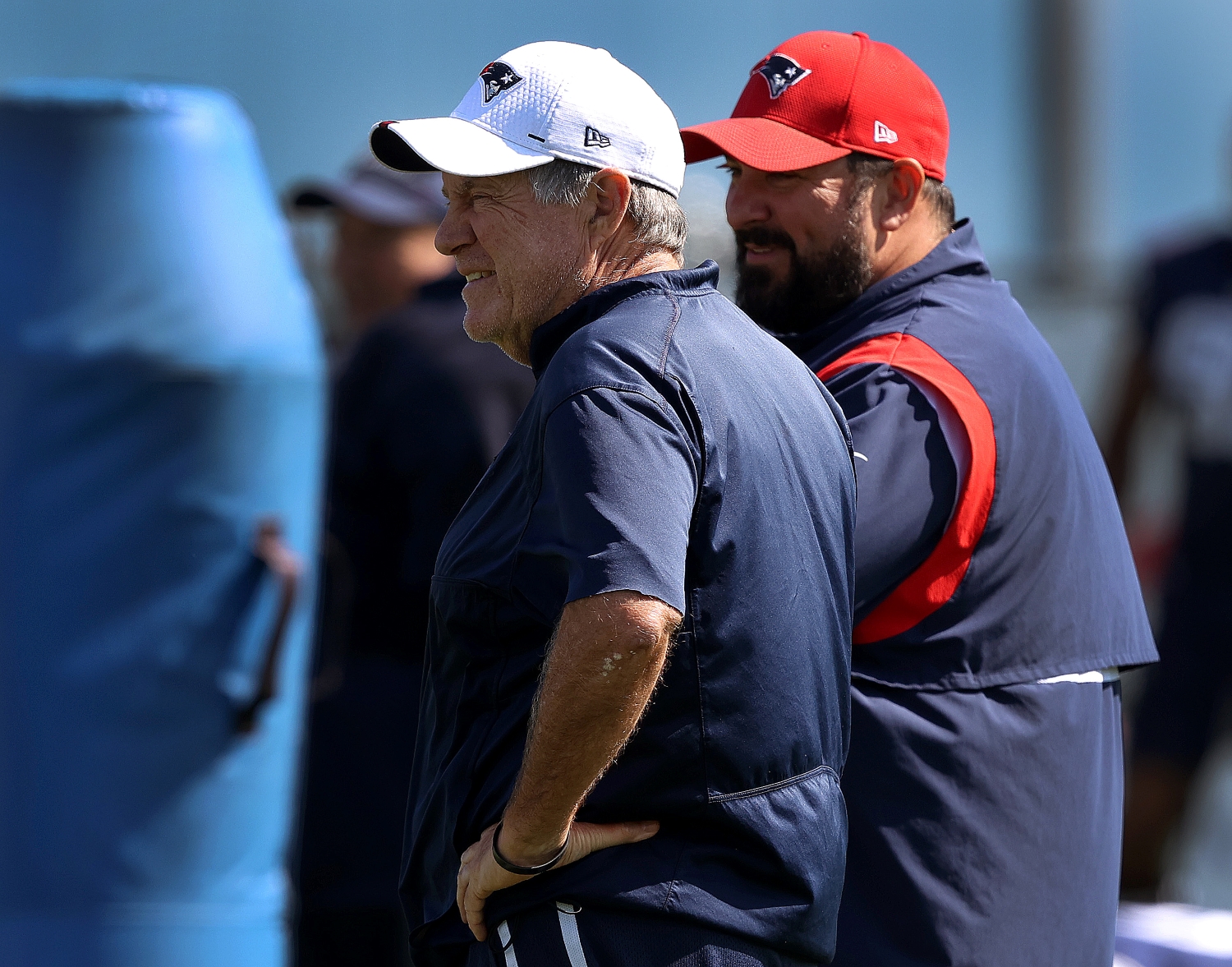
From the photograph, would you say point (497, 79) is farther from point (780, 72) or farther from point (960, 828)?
point (960, 828)

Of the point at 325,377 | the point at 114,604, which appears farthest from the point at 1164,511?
the point at 114,604

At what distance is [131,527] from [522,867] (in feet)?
5.07

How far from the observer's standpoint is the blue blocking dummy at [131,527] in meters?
3.16

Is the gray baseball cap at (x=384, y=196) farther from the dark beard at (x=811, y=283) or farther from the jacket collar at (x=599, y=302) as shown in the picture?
the jacket collar at (x=599, y=302)

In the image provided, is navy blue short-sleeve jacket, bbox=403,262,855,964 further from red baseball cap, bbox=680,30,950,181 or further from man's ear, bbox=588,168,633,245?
red baseball cap, bbox=680,30,950,181

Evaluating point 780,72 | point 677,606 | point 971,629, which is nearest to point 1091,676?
point 971,629

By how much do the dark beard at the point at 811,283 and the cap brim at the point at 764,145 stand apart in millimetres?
99

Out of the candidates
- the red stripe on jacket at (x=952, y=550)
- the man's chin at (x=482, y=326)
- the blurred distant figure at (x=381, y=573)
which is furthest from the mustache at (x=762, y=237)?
the blurred distant figure at (x=381, y=573)

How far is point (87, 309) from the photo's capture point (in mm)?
3166

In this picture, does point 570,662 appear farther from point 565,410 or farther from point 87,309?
point 87,309

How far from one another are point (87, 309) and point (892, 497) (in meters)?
1.61

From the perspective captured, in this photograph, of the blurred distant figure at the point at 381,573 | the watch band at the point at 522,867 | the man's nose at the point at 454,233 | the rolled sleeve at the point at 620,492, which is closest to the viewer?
the rolled sleeve at the point at 620,492

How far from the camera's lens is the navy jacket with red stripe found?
89.4 inches

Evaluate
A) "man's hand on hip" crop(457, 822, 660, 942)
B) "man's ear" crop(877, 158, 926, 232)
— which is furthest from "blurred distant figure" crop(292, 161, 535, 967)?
"man's hand on hip" crop(457, 822, 660, 942)
